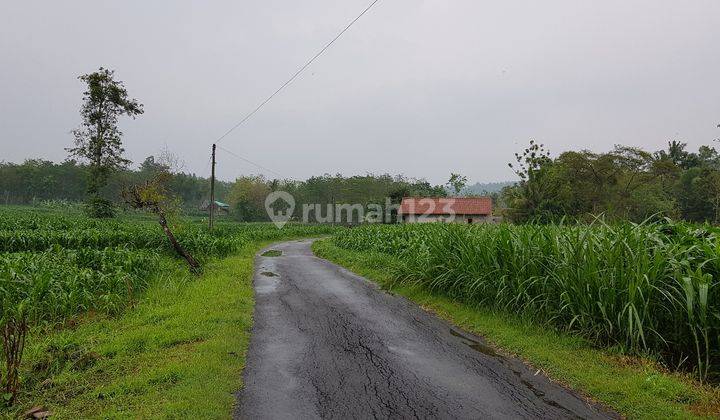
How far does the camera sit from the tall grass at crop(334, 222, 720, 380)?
5.07m

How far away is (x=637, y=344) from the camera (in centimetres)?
517

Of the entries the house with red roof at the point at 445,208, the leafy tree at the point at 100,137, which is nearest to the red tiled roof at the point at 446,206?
the house with red roof at the point at 445,208

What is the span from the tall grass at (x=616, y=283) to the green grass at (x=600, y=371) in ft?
0.86

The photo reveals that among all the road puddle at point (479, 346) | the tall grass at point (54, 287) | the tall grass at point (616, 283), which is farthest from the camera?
the road puddle at point (479, 346)

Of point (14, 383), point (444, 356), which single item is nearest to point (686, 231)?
point (444, 356)

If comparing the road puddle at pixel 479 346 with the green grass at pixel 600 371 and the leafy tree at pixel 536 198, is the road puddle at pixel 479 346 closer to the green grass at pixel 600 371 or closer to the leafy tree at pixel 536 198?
the green grass at pixel 600 371

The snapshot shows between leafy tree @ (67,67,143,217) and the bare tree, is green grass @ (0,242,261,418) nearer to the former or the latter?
the bare tree

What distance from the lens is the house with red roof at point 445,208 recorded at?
42.1 m

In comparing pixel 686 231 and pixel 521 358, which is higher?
pixel 686 231

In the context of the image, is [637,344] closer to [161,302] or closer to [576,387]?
[576,387]

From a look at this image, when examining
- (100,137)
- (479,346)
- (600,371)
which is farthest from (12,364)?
(100,137)

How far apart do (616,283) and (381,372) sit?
3.37m

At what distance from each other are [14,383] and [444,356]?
4995mm

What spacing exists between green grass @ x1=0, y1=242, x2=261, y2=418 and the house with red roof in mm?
34551
